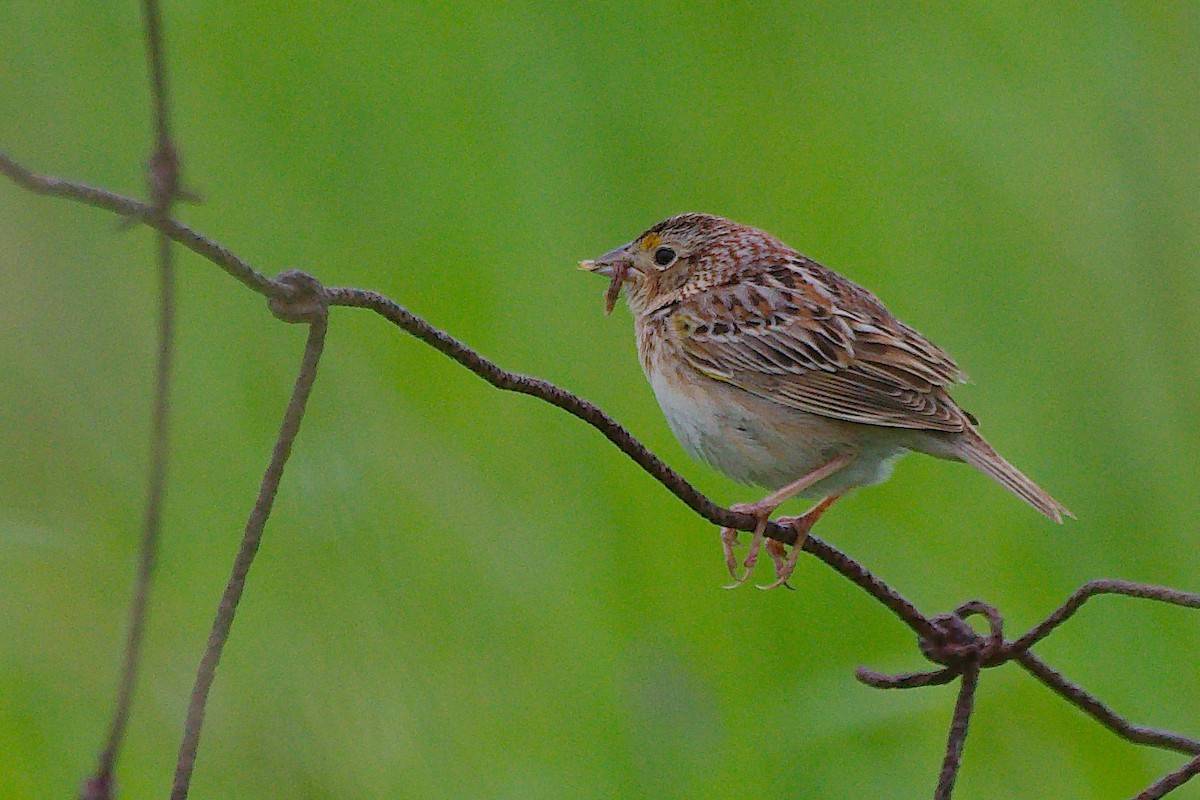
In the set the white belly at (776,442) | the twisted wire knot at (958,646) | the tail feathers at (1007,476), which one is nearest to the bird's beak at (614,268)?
the white belly at (776,442)

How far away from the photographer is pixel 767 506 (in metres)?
A: 3.24

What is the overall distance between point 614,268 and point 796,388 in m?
0.71

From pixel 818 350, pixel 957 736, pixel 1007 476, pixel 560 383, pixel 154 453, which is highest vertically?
pixel 560 383

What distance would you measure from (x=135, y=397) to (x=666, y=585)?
4.20 feet

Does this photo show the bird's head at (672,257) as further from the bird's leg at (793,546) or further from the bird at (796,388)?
the bird's leg at (793,546)

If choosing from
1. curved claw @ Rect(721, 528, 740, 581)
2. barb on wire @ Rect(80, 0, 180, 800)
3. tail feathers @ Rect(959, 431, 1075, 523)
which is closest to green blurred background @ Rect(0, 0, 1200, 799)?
curved claw @ Rect(721, 528, 740, 581)

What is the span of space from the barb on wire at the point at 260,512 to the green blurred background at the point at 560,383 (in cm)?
68

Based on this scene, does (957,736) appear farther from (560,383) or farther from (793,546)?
(560,383)

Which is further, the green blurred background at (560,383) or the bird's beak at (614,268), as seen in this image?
the bird's beak at (614,268)

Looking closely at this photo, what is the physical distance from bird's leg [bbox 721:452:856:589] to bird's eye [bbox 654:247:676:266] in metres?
0.85

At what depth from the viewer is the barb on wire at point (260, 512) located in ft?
3.92

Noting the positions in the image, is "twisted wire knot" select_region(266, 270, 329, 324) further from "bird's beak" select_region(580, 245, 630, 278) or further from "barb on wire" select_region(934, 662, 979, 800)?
"bird's beak" select_region(580, 245, 630, 278)

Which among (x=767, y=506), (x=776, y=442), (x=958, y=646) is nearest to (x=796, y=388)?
(x=776, y=442)

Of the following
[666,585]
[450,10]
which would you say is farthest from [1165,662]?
[450,10]
